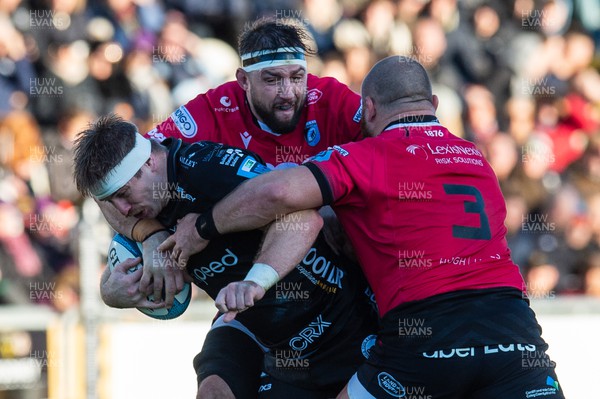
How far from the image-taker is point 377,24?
414 inches

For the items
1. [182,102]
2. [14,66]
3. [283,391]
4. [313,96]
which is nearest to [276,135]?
[313,96]

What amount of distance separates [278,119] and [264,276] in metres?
1.34

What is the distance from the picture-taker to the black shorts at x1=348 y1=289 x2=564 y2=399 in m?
4.42

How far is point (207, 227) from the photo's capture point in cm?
459

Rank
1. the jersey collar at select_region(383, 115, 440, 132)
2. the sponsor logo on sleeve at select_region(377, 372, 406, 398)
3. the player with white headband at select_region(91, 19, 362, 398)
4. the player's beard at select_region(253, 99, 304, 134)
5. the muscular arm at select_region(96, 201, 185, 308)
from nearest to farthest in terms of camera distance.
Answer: the sponsor logo on sleeve at select_region(377, 372, 406, 398)
the jersey collar at select_region(383, 115, 440, 132)
the muscular arm at select_region(96, 201, 185, 308)
the player with white headband at select_region(91, 19, 362, 398)
the player's beard at select_region(253, 99, 304, 134)

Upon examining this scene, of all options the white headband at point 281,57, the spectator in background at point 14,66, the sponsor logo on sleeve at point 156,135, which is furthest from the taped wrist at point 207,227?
the spectator in background at point 14,66

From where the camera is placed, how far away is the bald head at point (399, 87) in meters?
4.79

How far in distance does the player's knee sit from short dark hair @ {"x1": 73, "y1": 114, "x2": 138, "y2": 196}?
1.09 meters

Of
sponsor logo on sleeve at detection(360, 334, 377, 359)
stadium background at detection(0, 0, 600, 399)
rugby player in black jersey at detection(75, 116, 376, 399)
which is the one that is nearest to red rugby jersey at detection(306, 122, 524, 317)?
rugby player in black jersey at detection(75, 116, 376, 399)

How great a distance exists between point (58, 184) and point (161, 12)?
2.11 m

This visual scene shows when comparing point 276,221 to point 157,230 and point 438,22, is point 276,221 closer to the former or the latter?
point 157,230

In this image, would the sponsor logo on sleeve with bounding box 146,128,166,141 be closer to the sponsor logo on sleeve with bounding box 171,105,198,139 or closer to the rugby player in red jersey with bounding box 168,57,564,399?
the sponsor logo on sleeve with bounding box 171,105,198,139

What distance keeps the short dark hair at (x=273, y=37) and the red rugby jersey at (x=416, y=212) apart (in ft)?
3.73

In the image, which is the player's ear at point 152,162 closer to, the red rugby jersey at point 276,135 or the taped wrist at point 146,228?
the taped wrist at point 146,228
